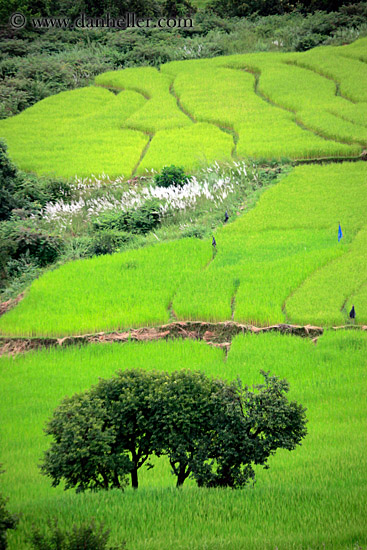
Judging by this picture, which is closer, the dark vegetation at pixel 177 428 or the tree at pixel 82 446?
the tree at pixel 82 446

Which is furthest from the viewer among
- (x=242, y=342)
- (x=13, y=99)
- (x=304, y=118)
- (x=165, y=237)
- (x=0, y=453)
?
(x=13, y=99)

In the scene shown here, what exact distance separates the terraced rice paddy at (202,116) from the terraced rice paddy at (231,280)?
4988mm

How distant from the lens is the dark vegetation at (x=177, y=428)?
217 inches

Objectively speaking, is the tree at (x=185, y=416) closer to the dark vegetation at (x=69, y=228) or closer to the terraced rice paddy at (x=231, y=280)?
the terraced rice paddy at (x=231, y=280)

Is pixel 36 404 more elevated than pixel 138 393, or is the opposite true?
pixel 138 393

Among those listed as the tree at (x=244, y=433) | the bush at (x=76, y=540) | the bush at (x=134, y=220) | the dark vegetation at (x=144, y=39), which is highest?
the bush at (x=76, y=540)

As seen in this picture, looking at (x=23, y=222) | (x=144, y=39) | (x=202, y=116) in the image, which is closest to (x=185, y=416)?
(x=23, y=222)

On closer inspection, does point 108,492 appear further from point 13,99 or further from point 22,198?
point 13,99

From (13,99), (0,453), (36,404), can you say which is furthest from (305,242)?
(13,99)

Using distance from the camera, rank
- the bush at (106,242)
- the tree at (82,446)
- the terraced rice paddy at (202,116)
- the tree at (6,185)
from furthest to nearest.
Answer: the terraced rice paddy at (202,116), the tree at (6,185), the bush at (106,242), the tree at (82,446)

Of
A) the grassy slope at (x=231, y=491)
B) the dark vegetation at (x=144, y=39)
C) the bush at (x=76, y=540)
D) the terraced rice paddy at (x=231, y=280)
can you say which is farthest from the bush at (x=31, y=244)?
the dark vegetation at (x=144, y=39)

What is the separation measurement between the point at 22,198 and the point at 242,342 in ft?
32.8

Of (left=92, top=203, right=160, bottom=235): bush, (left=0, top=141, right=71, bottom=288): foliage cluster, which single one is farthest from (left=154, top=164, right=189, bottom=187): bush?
(left=0, top=141, right=71, bottom=288): foliage cluster

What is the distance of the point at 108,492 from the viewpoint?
18.4ft
